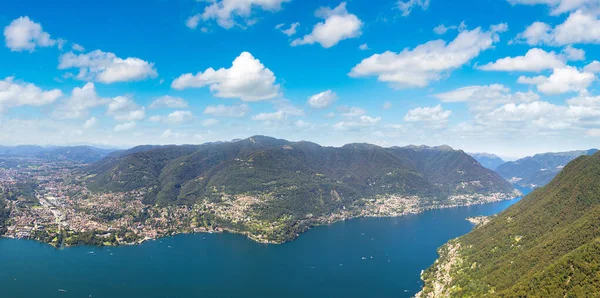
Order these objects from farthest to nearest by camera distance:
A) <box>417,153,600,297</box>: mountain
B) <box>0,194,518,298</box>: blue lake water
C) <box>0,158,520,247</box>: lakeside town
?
1. <box>0,158,520,247</box>: lakeside town
2. <box>0,194,518,298</box>: blue lake water
3. <box>417,153,600,297</box>: mountain

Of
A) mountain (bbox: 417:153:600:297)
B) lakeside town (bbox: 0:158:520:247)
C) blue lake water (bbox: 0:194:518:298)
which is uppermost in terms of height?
mountain (bbox: 417:153:600:297)

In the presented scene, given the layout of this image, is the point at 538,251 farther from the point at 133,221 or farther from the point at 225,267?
the point at 133,221

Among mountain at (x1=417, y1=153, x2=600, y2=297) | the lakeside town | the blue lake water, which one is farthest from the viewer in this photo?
the lakeside town

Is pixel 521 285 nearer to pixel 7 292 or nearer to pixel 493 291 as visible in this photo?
pixel 493 291

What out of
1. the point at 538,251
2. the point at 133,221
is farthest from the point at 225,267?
the point at 538,251

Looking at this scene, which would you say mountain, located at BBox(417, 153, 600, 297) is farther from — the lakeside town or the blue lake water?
the lakeside town

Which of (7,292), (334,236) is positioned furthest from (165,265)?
(334,236)

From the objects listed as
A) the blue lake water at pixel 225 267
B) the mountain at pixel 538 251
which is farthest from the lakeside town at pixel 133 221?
the mountain at pixel 538 251

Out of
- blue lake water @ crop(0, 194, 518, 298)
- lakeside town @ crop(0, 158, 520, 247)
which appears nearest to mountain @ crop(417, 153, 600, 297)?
blue lake water @ crop(0, 194, 518, 298)
